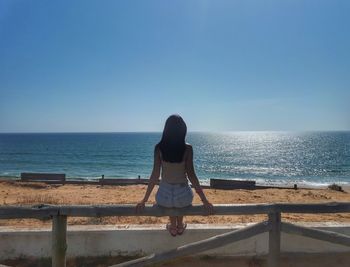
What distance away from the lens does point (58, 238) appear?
3.36 m

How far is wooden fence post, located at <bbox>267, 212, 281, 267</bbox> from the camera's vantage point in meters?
3.43

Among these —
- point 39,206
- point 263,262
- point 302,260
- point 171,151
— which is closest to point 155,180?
point 171,151

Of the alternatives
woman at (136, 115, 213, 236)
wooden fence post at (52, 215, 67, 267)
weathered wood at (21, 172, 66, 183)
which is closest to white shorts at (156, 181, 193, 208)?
woman at (136, 115, 213, 236)

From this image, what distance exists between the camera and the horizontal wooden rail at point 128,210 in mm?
3182

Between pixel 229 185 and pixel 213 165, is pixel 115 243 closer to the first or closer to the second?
pixel 229 185

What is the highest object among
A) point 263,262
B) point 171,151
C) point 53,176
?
point 171,151

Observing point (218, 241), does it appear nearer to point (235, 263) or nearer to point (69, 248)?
point (235, 263)

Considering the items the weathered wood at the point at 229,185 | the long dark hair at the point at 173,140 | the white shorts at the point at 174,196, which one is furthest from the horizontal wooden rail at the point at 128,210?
the weathered wood at the point at 229,185

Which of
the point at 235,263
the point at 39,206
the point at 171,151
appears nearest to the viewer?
the point at 39,206

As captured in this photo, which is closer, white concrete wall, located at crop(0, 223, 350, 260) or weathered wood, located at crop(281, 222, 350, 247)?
weathered wood, located at crop(281, 222, 350, 247)

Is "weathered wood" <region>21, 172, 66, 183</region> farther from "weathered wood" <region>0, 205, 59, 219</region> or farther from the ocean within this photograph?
"weathered wood" <region>0, 205, 59, 219</region>

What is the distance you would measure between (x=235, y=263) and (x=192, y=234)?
0.74m

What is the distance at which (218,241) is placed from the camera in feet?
10.9

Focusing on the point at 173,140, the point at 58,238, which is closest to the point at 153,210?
the point at 173,140
